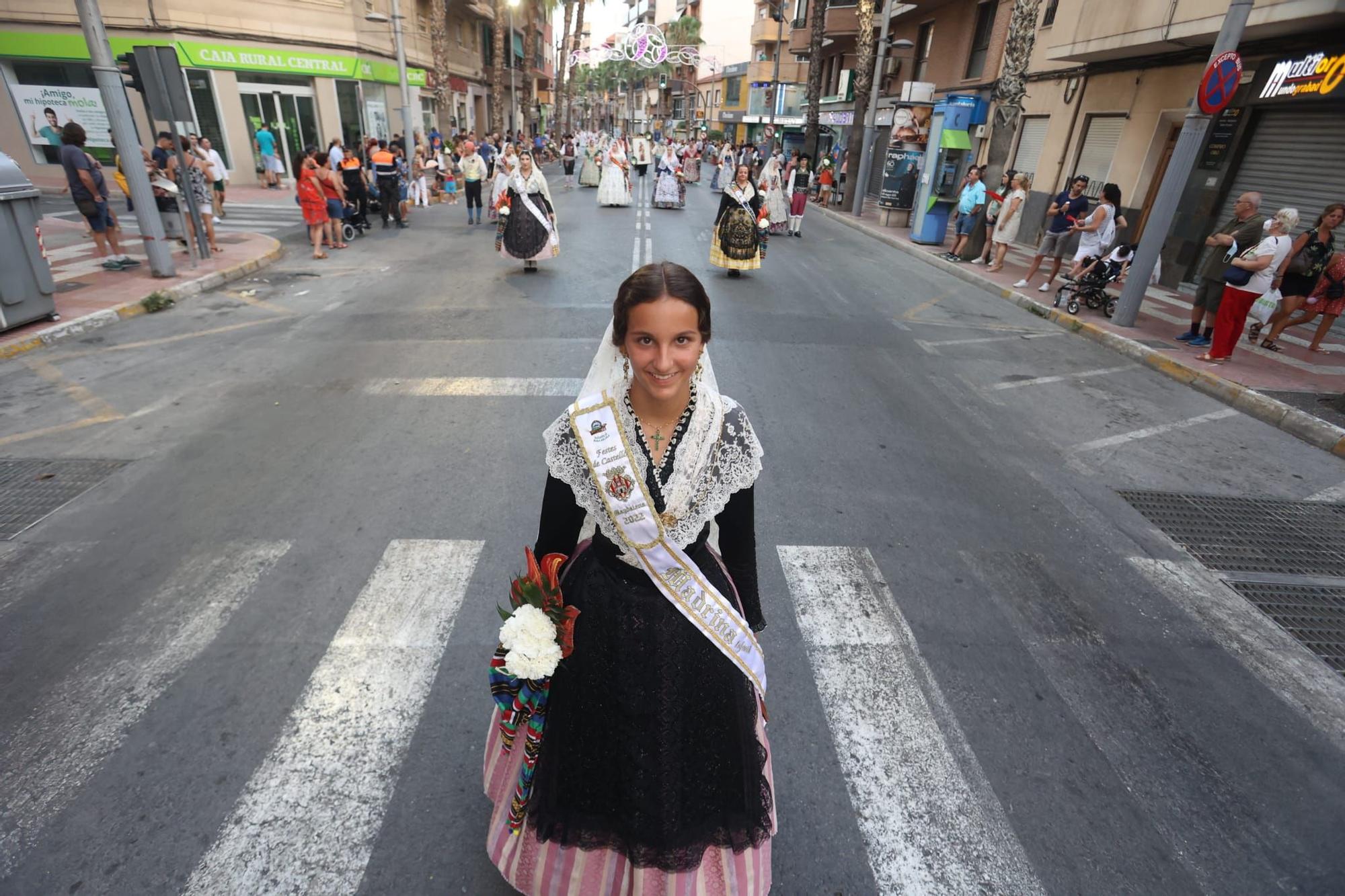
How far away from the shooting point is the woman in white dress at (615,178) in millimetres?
20828

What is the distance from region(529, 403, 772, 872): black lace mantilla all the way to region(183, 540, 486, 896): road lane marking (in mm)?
945

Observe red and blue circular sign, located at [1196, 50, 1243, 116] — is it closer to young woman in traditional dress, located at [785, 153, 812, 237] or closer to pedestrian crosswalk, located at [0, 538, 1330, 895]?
pedestrian crosswalk, located at [0, 538, 1330, 895]

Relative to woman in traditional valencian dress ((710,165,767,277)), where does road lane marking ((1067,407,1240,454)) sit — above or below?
below

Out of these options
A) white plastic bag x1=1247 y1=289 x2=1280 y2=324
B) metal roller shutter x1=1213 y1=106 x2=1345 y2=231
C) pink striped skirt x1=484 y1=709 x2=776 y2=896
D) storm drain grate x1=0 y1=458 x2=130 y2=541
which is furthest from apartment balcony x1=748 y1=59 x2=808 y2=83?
pink striped skirt x1=484 y1=709 x2=776 y2=896

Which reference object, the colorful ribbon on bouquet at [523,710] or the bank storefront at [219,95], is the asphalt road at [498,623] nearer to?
the colorful ribbon on bouquet at [523,710]

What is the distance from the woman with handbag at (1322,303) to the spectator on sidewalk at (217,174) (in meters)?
19.3

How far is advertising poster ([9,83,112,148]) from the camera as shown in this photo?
778 inches

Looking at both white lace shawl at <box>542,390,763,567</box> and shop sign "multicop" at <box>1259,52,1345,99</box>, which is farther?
shop sign "multicop" at <box>1259,52,1345,99</box>

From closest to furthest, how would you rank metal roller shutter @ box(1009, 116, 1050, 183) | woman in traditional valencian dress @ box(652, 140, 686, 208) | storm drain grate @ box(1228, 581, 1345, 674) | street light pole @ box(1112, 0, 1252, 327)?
1. storm drain grate @ box(1228, 581, 1345, 674)
2. street light pole @ box(1112, 0, 1252, 327)
3. metal roller shutter @ box(1009, 116, 1050, 183)
4. woman in traditional valencian dress @ box(652, 140, 686, 208)

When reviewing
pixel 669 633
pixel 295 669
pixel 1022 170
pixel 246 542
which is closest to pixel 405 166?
pixel 1022 170

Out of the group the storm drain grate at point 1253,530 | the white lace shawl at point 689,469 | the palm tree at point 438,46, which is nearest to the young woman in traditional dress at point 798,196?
the storm drain grate at point 1253,530

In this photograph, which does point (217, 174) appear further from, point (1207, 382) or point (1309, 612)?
point (1309, 612)

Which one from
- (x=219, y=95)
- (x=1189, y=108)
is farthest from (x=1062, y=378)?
(x=219, y=95)

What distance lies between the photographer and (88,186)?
32.7 feet
